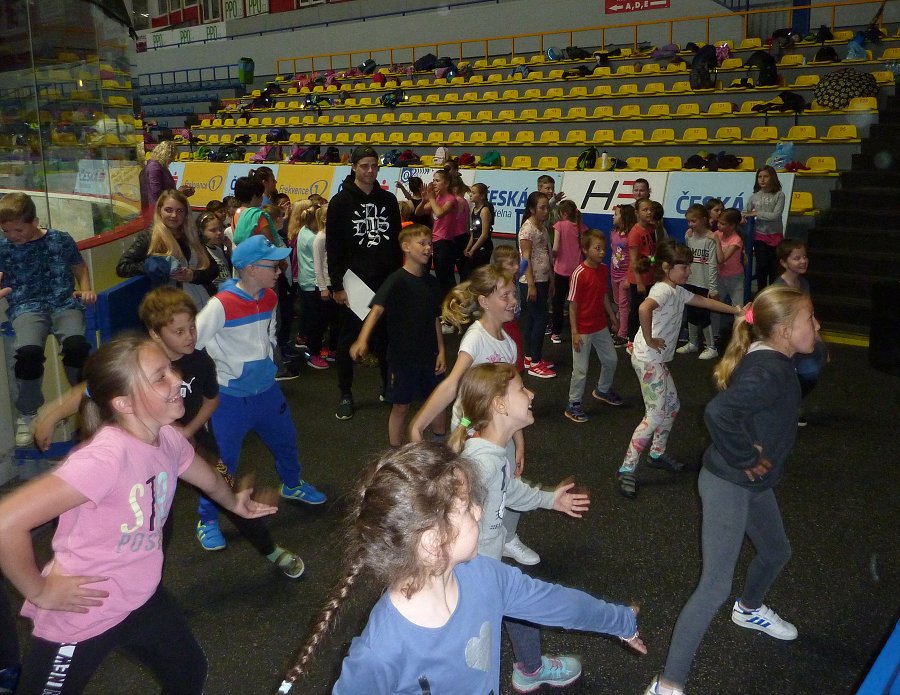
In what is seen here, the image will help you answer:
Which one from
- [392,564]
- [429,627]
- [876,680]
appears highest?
[392,564]

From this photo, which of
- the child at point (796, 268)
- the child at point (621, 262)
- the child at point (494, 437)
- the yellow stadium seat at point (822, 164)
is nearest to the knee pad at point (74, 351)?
the child at point (494, 437)

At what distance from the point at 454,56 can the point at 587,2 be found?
367 cm

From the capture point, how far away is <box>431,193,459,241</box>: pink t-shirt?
8812mm

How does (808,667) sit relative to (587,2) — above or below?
below

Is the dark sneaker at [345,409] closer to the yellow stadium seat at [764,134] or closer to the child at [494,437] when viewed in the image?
the child at [494,437]

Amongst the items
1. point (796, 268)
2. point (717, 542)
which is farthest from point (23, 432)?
point (796, 268)

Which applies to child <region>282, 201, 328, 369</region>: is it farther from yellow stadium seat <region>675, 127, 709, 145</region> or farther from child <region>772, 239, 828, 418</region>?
yellow stadium seat <region>675, 127, 709, 145</region>

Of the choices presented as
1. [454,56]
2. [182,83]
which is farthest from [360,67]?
[182,83]

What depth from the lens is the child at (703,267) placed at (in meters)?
7.61

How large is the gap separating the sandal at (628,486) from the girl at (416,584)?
9.72ft

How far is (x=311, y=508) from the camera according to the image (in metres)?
4.62

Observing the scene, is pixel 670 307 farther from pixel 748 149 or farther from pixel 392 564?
pixel 748 149

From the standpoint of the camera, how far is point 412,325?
4699 millimetres

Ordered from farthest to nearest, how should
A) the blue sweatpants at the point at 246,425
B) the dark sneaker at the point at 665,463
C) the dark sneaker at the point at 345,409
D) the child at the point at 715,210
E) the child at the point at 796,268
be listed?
the child at the point at 715,210 < the dark sneaker at the point at 345,409 < the dark sneaker at the point at 665,463 < the child at the point at 796,268 < the blue sweatpants at the point at 246,425
